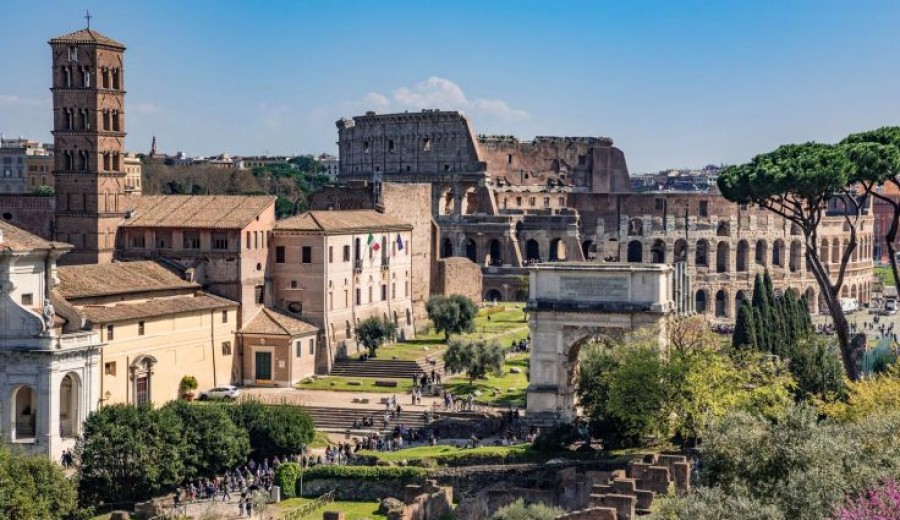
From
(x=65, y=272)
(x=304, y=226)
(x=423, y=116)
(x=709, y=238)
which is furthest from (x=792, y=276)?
(x=65, y=272)

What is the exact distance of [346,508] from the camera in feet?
144

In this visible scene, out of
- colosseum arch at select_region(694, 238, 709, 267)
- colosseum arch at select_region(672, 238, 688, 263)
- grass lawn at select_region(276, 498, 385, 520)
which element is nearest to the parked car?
grass lawn at select_region(276, 498, 385, 520)

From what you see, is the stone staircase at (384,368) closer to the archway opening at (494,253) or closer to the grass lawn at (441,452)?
the grass lawn at (441,452)

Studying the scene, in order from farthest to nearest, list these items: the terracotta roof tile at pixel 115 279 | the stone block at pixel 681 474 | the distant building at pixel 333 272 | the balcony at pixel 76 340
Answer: the distant building at pixel 333 272
the terracotta roof tile at pixel 115 279
the balcony at pixel 76 340
the stone block at pixel 681 474

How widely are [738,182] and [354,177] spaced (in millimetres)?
79047

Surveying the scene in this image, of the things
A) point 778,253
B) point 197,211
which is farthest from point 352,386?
point 778,253

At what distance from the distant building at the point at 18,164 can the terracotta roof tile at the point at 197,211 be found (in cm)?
8345

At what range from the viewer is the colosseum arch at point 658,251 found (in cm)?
11169

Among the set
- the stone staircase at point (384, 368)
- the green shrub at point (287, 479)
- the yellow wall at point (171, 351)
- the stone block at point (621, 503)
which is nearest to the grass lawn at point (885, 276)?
the stone staircase at point (384, 368)

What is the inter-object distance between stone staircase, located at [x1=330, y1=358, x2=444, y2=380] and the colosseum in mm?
38842

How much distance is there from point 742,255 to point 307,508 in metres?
75.1

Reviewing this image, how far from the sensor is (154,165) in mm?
144000

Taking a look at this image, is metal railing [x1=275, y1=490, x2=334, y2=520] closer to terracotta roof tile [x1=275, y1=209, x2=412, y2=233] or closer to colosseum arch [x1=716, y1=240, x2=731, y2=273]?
terracotta roof tile [x1=275, y1=209, x2=412, y2=233]

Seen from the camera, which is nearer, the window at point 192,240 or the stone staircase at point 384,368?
the window at point 192,240
